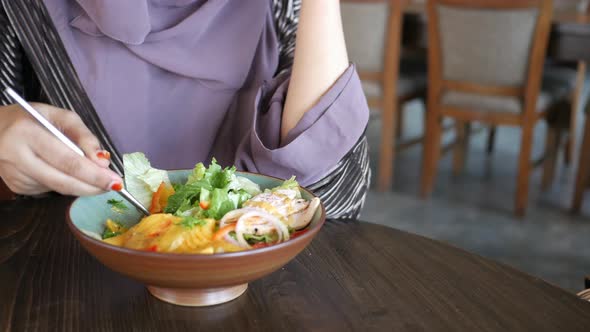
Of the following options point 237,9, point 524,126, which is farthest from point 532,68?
point 237,9

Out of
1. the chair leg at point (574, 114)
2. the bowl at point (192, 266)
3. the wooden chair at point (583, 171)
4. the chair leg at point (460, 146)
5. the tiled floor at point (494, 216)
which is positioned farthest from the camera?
the chair leg at point (460, 146)

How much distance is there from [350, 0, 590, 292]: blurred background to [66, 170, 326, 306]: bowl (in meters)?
1.75

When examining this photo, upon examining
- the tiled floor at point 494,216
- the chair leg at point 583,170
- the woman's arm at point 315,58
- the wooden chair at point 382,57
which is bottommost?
the tiled floor at point 494,216

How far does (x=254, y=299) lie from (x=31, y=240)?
0.33 metres

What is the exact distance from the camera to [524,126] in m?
2.54

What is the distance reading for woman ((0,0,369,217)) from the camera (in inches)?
33.8

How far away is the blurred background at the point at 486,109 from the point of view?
2395 millimetres

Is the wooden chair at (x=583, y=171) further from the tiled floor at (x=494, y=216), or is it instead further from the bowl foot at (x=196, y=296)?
the bowl foot at (x=196, y=296)

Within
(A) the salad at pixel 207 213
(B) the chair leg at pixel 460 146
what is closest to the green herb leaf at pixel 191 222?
(A) the salad at pixel 207 213

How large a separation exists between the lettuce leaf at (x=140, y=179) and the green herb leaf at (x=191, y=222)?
152 mm

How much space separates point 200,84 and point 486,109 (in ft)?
6.05

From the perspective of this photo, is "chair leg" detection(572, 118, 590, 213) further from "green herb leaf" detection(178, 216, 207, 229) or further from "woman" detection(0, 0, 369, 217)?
"green herb leaf" detection(178, 216, 207, 229)

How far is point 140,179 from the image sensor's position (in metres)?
0.75

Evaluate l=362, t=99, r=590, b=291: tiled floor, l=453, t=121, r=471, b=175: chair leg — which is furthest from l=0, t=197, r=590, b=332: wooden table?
l=453, t=121, r=471, b=175: chair leg
